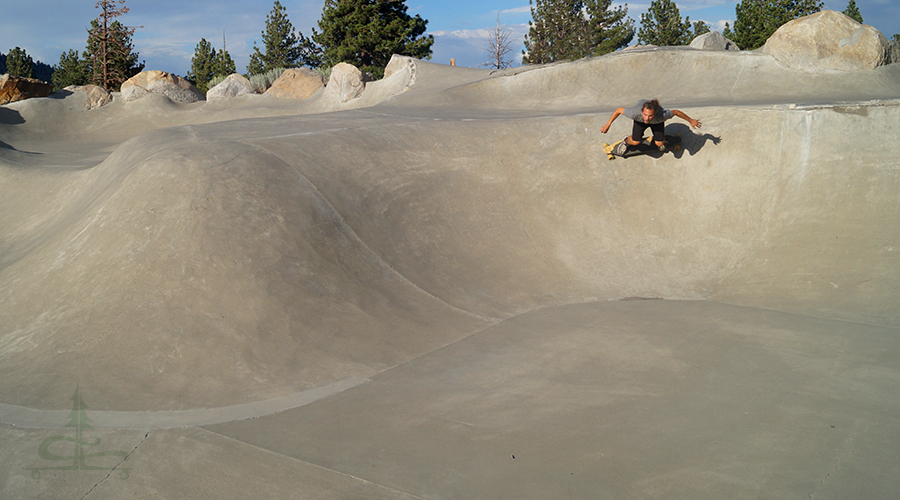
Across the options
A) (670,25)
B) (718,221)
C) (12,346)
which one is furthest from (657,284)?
(670,25)

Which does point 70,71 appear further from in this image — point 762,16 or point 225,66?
point 762,16

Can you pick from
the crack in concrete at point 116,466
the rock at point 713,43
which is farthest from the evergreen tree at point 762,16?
the crack in concrete at point 116,466

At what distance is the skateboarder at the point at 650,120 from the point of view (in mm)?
6445

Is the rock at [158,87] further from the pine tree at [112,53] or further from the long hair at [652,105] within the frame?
the long hair at [652,105]

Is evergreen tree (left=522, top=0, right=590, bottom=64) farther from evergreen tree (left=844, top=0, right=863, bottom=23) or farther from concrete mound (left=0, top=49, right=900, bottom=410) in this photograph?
concrete mound (left=0, top=49, right=900, bottom=410)

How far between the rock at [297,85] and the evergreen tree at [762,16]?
2581 centimetres

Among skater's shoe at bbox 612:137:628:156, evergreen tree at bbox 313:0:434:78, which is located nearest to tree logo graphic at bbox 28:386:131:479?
skater's shoe at bbox 612:137:628:156

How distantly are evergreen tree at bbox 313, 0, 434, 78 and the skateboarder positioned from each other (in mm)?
23728

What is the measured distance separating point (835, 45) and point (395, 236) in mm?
8371

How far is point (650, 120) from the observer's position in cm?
654

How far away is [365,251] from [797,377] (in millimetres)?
4071

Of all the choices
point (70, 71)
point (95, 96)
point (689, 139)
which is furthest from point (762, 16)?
point (70, 71)

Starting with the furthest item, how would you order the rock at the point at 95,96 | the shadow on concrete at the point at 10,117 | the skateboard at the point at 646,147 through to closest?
the rock at the point at 95,96
the shadow on concrete at the point at 10,117
the skateboard at the point at 646,147

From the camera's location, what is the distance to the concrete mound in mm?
4504
